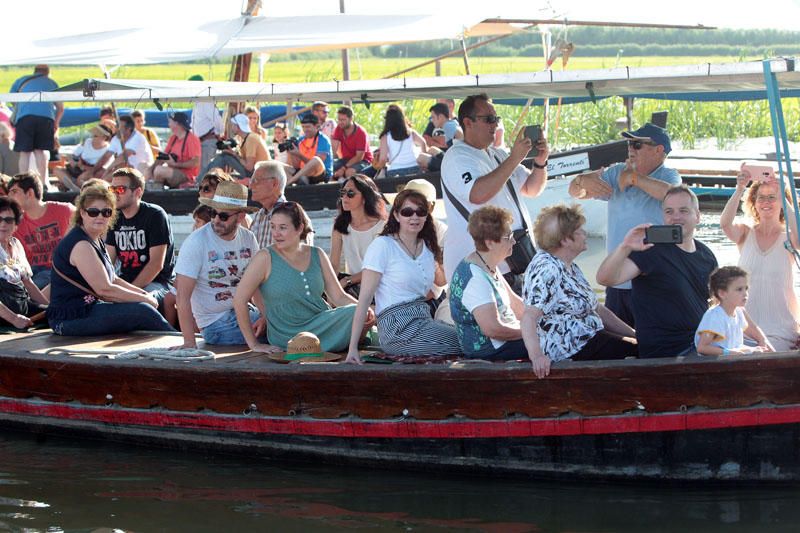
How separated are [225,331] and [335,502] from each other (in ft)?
4.90

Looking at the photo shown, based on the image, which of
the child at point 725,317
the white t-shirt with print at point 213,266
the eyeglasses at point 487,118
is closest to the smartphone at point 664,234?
the child at point 725,317

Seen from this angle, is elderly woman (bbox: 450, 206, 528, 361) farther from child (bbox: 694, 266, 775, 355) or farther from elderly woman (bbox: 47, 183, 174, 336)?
elderly woman (bbox: 47, 183, 174, 336)

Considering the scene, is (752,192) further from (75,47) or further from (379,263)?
(75,47)

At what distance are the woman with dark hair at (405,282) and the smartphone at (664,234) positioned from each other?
1296 mm

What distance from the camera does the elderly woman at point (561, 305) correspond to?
18.1 ft

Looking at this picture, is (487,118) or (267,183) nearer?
(487,118)

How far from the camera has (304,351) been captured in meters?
6.33

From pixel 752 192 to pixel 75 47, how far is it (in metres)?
Result: 7.69

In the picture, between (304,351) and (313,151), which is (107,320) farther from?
(313,151)

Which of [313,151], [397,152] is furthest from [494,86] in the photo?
[313,151]

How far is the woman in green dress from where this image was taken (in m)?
6.36

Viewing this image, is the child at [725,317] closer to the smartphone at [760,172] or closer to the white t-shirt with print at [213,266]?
the smartphone at [760,172]

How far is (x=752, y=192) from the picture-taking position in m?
6.25

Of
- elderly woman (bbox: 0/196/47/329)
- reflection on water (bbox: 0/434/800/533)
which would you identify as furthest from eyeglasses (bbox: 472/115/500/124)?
elderly woman (bbox: 0/196/47/329)
